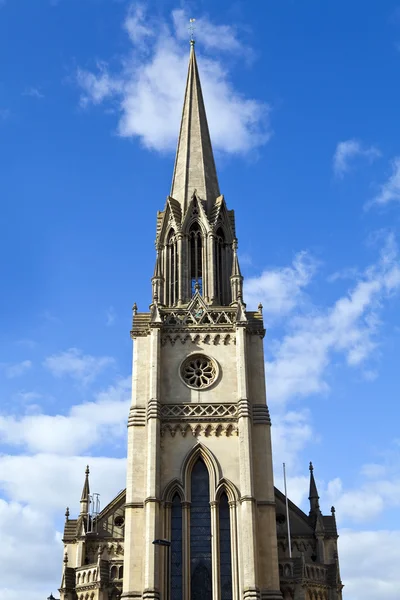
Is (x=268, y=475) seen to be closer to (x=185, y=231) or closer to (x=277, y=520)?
(x=277, y=520)

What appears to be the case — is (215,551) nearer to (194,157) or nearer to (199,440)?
(199,440)

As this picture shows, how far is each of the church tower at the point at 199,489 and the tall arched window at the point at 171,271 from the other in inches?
3.9

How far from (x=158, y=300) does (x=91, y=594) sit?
15.0 m

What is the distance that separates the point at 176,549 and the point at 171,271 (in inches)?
618

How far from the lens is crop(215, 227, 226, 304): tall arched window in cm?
4653

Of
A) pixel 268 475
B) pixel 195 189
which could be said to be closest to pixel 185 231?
pixel 195 189

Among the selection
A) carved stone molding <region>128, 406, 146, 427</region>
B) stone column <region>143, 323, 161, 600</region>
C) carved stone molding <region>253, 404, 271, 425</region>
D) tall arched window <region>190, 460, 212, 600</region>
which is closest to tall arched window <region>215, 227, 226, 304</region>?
stone column <region>143, 323, 161, 600</region>

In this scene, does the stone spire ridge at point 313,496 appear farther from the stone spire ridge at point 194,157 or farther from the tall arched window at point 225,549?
the stone spire ridge at point 194,157

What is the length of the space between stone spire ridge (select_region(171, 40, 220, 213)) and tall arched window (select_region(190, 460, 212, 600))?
16295 millimetres

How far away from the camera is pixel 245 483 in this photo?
39.0m

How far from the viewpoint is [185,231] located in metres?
47.7

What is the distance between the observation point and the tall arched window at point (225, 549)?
123 feet

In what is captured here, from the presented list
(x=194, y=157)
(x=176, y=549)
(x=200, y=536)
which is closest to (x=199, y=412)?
(x=200, y=536)

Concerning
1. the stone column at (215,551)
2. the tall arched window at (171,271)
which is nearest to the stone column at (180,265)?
the tall arched window at (171,271)
